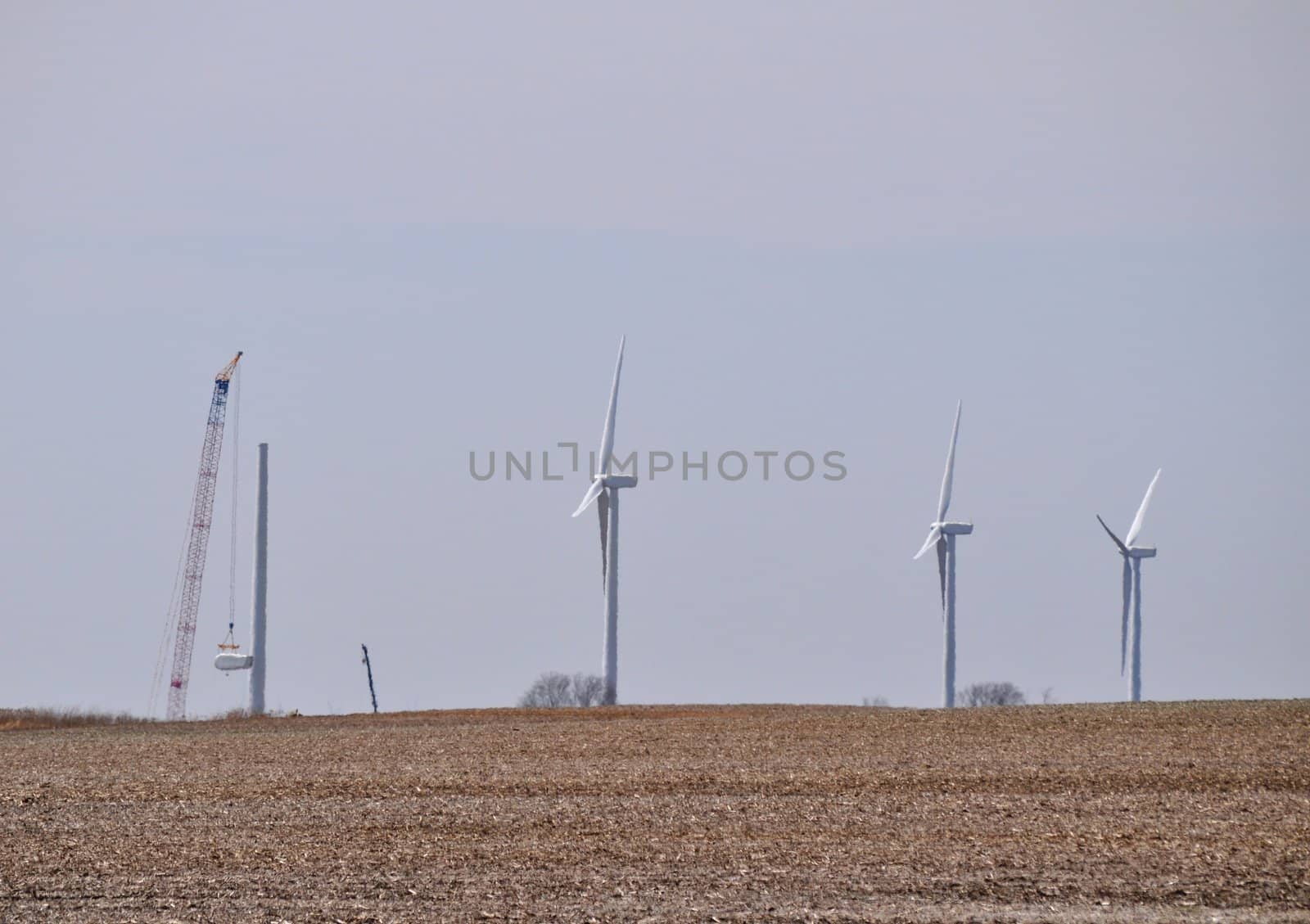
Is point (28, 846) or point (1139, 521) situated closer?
point (28, 846)

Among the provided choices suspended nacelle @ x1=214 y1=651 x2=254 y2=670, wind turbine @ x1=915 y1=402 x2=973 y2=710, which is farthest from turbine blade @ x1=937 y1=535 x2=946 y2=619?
suspended nacelle @ x1=214 y1=651 x2=254 y2=670

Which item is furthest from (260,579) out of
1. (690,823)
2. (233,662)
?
(690,823)

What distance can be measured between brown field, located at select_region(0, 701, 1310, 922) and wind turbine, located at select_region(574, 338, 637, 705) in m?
22.8

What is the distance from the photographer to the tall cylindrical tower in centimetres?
7062

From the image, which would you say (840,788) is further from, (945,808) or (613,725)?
(613,725)

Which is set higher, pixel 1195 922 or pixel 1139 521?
pixel 1139 521

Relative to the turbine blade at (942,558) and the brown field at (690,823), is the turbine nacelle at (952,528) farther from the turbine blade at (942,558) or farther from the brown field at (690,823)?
the brown field at (690,823)

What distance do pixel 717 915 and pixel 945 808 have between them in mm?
9359

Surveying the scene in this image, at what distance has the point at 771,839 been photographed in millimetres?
25281

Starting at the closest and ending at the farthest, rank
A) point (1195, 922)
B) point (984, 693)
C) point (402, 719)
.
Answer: point (1195, 922), point (402, 719), point (984, 693)

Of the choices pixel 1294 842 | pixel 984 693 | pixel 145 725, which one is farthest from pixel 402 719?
pixel 984 693

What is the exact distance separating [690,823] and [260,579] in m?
46.7

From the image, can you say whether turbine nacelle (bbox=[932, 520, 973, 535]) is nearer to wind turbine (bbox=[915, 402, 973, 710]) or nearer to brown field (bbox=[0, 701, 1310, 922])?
wind turbine (bbox=[915, 402, 973, 710])

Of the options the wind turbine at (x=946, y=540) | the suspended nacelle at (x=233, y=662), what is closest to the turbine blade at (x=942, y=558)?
the wind turbine at (x=946, y=540)
